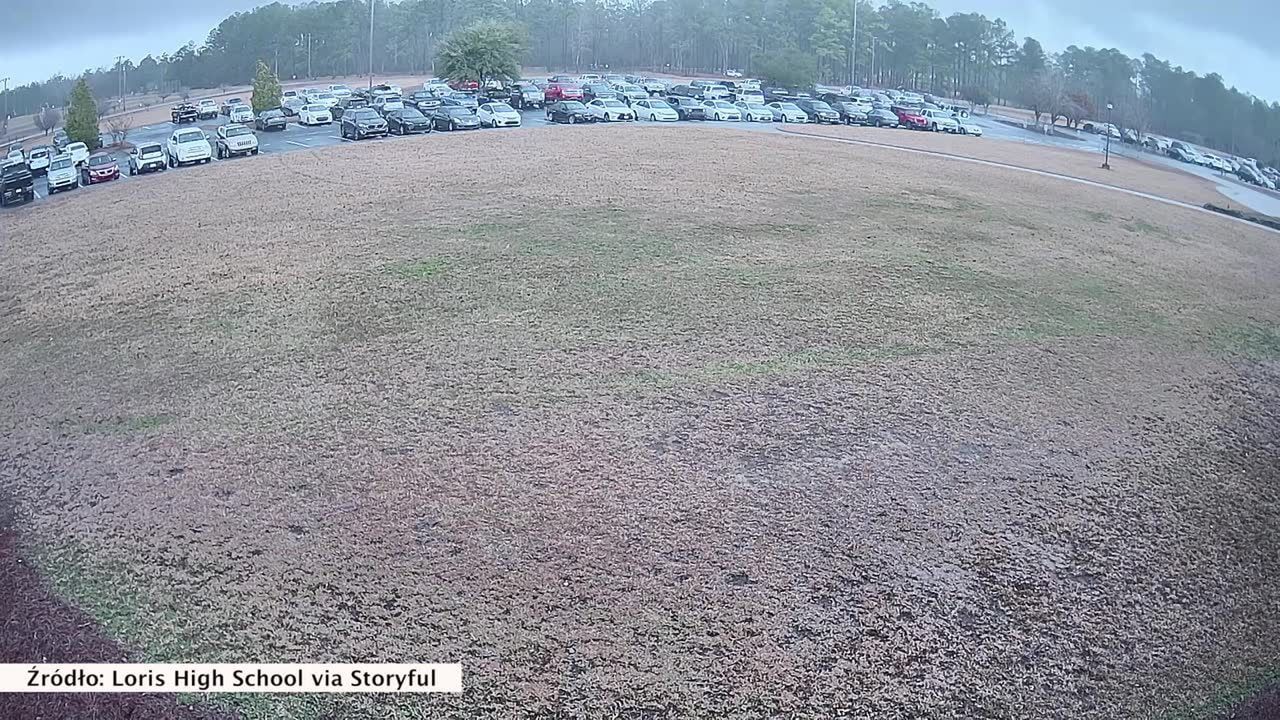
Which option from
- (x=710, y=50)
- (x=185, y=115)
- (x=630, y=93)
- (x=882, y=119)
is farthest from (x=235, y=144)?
(x=710, y=50)

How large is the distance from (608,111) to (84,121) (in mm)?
23885

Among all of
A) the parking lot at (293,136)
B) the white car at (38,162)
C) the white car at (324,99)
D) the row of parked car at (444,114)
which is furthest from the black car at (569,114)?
the white car at (38,162)

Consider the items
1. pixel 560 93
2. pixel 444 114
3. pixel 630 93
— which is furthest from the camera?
pixel 630 93

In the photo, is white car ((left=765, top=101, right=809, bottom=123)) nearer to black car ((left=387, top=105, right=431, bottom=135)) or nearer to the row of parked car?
the row of parked car

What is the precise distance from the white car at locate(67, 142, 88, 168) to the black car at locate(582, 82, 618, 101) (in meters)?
23.9

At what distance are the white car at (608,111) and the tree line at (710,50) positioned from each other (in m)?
38.7

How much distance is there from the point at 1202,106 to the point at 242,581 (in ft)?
307

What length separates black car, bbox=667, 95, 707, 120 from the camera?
46781mm

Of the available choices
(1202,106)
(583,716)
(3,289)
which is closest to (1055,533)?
(583,716)

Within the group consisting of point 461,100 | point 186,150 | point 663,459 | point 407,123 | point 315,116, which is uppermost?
point 461,100

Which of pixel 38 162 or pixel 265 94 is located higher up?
pixel 265 94

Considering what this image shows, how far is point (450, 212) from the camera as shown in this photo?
21984mm

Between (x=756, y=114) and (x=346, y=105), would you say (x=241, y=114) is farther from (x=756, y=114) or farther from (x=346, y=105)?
(x=756, y=114)

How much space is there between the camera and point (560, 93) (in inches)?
2120
